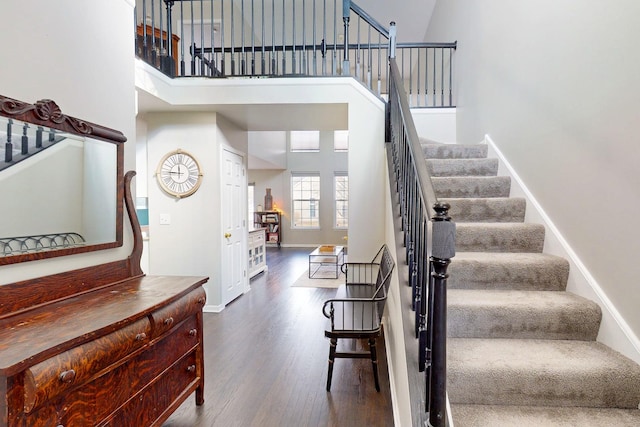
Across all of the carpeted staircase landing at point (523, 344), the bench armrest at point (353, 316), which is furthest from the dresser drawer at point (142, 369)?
the carpeted staircase landing at point (523, 344)

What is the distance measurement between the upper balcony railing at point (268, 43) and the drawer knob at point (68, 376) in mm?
3109

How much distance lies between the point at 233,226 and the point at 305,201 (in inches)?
245

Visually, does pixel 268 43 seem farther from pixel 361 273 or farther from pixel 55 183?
pixel 55 183

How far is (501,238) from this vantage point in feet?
7.63

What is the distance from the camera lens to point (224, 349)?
3.25 metres

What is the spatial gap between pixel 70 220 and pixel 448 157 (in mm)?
3084

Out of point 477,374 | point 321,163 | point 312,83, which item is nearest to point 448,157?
point 312,83

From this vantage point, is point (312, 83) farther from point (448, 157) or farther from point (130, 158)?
point (130, 158)

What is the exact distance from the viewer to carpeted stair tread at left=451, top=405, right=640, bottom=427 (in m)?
1.36

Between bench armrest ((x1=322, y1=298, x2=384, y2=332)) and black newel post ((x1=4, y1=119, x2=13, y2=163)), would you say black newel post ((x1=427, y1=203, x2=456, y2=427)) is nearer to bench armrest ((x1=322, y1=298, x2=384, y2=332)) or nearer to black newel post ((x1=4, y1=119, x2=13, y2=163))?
bench armrest ((x1=322, y1=298, x2=384, y2=332))

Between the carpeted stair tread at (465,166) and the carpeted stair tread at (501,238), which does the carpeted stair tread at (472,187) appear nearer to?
the carpeted stair tread at (465,166)

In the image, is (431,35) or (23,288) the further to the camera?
(431,35)

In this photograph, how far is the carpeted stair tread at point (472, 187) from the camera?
2.82 m

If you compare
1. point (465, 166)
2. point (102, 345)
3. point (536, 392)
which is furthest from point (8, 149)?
point (465, 166)
